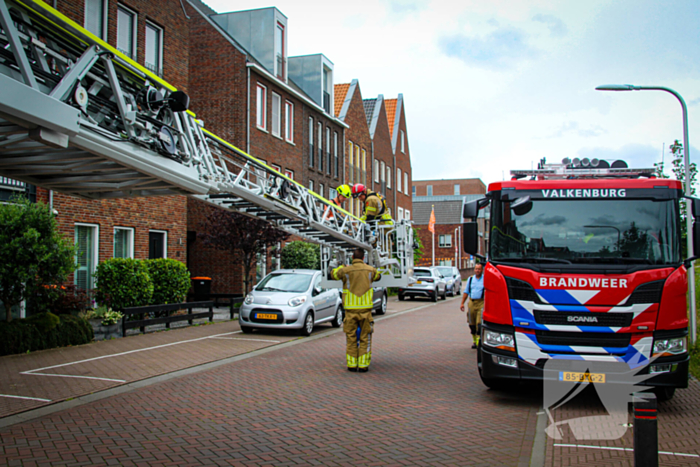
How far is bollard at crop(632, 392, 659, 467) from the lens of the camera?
3.81m

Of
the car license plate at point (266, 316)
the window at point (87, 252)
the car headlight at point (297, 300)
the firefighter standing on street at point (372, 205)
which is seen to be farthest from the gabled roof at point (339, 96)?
the car license plate at point (266, 316)

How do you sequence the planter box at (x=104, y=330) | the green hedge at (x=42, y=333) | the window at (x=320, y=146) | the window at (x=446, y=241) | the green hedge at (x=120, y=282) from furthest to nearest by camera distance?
the window at (x=446, y=241), the window at (x=320, y=146), the green hedge at (x=120, y=282), the planter box at (x=104, y=330), the green hedge at (x=42, y=333)

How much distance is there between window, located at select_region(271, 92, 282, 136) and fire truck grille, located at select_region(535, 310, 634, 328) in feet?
67.0

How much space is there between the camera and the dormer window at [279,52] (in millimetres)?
26531

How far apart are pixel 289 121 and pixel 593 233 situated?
21.7 m

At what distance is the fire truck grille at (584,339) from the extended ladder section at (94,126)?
4.76 m

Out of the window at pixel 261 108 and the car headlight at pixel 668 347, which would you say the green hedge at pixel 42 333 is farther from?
the window at pixel 261 108

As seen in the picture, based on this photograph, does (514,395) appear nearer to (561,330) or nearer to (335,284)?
(561,330)

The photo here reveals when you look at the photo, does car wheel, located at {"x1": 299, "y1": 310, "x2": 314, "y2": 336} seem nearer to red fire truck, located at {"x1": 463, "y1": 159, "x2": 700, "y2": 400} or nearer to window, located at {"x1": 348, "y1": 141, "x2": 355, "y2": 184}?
red fire truck, located at {"x1": 463, "y1": 159, "x2": 700, "y2": 400}

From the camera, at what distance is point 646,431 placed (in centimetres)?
382

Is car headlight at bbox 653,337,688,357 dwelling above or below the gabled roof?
below

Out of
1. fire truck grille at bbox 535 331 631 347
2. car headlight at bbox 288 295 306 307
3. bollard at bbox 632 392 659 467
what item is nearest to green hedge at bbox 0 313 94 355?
car headlight at bbox 288 295 306 307

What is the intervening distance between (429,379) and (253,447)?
4022 millimetres

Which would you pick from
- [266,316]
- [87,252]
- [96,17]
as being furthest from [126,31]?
[266,316]
